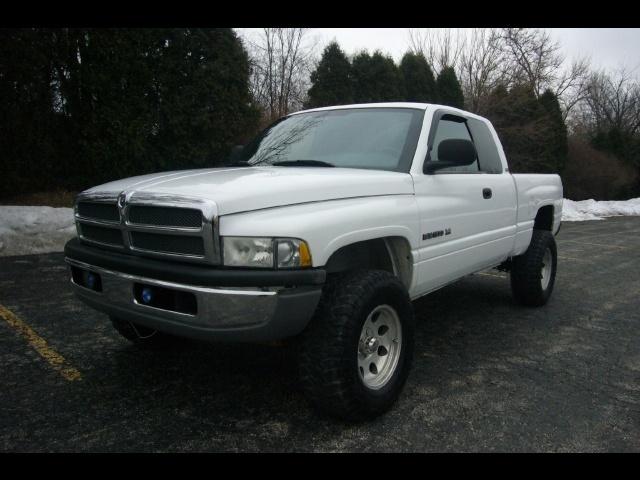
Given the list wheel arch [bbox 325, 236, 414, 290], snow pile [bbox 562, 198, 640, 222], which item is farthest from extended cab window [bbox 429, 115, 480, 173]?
Result: snow pile [bbox 562, 198, 640, 222]

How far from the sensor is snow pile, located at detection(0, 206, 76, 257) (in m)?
8.20

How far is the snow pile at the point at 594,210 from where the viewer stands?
16953mm

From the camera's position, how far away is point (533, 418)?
2.74 m

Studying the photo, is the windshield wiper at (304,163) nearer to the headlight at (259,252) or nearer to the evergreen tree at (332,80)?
the headlight at (259,252)

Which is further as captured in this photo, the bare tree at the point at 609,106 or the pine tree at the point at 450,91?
the bare tree at the point at 609,106

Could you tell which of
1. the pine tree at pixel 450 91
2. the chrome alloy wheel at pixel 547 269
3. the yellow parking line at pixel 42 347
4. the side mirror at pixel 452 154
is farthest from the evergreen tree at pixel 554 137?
the yellow parking line at pixel 42 347

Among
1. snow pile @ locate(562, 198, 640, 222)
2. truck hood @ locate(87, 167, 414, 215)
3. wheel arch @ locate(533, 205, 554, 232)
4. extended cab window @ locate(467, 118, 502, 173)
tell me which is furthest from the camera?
snow pile @ locate(562, 198, 640, 222)

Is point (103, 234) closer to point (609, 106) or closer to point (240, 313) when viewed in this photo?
point (240, 313)

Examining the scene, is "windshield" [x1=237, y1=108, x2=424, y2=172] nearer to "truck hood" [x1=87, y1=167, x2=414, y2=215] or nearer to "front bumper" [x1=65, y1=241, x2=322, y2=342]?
"truck hood" [x1=87, y1=167, x2=414, y2=215]

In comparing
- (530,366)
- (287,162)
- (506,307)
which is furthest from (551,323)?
(287,162)

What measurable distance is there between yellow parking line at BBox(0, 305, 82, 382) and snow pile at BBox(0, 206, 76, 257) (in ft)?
13.1

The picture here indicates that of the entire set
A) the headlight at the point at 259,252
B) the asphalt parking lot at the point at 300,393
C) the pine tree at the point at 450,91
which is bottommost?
the asphalt parking lot at the point at 300,393

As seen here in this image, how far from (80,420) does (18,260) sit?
19.2 ft
